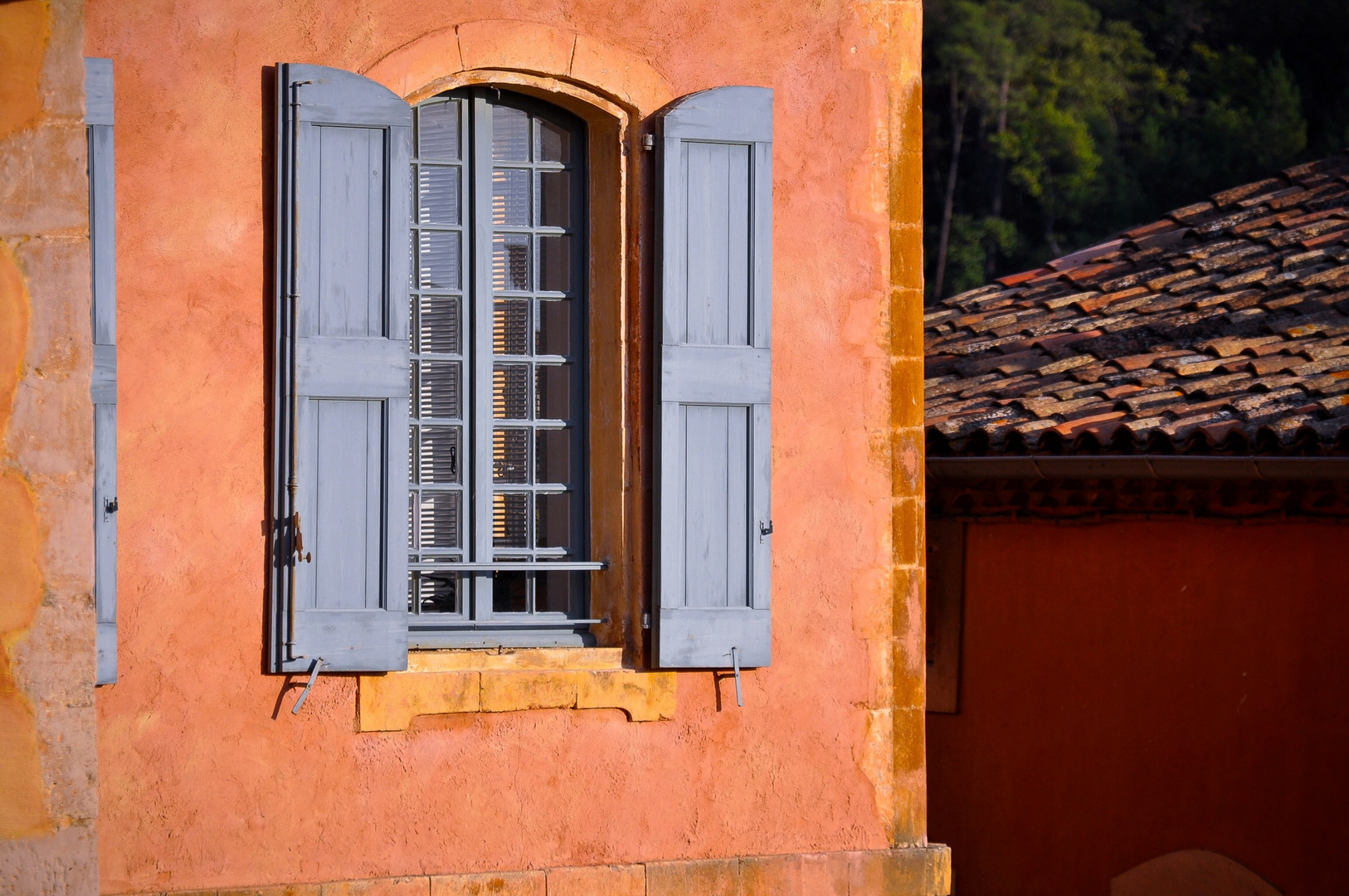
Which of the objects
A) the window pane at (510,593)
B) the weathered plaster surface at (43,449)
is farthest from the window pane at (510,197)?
the weathered plaster surface at (43,449)

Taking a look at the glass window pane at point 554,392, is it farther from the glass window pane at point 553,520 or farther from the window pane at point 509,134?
the window pane at point 509,134

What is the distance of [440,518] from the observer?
5414 mm

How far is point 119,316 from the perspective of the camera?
4.87 metres

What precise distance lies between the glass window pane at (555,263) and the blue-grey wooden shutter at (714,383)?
434mm

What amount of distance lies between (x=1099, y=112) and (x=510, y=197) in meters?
21.4

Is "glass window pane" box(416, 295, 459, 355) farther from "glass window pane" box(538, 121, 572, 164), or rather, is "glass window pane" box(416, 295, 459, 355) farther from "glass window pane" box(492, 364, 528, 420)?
"glass window pane" box(538, 121, 572, 164)

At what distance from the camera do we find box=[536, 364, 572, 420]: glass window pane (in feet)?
18.0

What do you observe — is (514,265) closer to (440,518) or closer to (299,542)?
→ (440,518)

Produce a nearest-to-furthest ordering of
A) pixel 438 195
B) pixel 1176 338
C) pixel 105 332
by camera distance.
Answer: pixel 105 332
pixel 438 195
pixel 1176 338

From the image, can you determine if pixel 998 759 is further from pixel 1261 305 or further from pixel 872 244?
pixel 872 244

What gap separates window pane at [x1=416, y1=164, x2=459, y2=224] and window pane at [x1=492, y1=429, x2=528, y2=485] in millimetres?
751

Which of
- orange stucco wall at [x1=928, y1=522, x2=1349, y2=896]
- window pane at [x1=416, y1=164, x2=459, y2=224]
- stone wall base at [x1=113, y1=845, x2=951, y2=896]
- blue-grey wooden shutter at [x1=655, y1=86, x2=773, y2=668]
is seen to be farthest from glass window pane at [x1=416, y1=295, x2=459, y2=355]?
orange stucco wall at [x1=928, y1=522, x2=1349, y2=896]

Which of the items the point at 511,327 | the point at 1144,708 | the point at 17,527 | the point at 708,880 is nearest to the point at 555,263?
the point at 511,327

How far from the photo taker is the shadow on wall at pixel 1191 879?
21.6 ft
